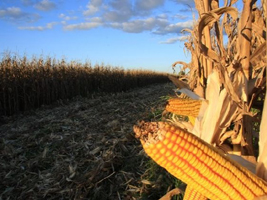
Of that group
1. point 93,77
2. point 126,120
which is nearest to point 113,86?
point 93,77

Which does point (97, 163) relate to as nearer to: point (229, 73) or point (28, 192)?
point (28, 192)

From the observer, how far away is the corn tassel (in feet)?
3.60

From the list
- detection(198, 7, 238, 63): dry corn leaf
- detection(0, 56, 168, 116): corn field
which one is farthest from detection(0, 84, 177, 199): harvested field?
detection(0, 56, 168, 116): corn field

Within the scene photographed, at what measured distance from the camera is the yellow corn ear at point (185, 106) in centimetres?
206

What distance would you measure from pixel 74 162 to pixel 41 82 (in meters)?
9.69

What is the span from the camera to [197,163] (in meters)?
1.22

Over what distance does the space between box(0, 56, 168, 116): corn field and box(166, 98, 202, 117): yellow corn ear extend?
10.7 meters

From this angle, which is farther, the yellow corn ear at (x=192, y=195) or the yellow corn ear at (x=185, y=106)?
the yellow corn ear at (x=185, y=106)

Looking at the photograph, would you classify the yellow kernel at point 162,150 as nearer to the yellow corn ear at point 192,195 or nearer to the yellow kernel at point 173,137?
the yellow kernel at point 173,137

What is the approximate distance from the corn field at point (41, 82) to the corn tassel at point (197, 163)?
11.5 metres

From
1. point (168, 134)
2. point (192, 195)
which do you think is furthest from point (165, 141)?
point (192, 195)

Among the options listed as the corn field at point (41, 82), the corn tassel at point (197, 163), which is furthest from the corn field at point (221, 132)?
the corn field at point (41, 82)

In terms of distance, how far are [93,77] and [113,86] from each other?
166 inches

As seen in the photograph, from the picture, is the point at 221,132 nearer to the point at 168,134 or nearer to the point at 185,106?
the point at 185,106
